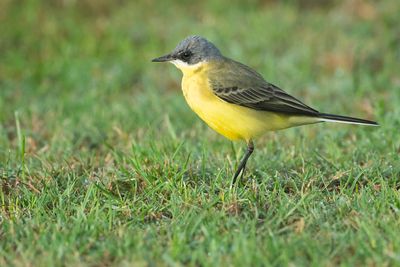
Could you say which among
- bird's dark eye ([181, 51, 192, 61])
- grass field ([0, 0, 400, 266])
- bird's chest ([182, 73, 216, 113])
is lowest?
grass field ([0, 0, 400, 266])

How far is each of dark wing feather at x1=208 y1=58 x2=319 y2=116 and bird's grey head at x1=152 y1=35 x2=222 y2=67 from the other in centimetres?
13

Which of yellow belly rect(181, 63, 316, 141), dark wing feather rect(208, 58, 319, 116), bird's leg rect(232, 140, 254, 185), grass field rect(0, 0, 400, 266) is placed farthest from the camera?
dark wing feather rect(208, 58, 319, 116)

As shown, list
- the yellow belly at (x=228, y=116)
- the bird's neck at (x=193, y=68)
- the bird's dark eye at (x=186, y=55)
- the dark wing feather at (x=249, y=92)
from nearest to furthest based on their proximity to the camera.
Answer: the yellow belly at (x=228, y=116)
the dark wing feather at (x=249, y=92)
the bird's neck at (x=193, y=68)
the bird's dark eye at (x=186, y=55)

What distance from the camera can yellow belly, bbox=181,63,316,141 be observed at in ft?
19.7

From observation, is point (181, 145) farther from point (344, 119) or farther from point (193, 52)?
point (344, 119)

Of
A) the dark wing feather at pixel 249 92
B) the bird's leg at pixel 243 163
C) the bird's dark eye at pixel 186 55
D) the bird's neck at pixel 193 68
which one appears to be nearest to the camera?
the bird's leg at pixel 243 163

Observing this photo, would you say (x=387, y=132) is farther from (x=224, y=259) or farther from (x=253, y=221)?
(x=224, y=259)

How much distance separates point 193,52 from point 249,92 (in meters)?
0.63

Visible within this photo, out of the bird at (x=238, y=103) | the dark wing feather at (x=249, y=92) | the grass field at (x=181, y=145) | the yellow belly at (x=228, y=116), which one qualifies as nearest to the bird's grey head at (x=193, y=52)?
the bird at (x=238, y=103)

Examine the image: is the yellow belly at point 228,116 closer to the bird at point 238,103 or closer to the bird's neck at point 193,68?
the bird at point 238,103

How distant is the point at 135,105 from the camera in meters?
8.77

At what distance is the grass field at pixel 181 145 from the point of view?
455cm

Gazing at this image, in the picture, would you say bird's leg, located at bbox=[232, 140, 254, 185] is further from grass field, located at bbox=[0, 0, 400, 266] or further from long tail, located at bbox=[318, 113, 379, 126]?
long tail, located at bbox=[318, 113, 379, 126]

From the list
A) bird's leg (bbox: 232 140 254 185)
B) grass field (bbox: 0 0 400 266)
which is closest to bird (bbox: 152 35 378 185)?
bird's leg (bbox: 232 140 254 185)
